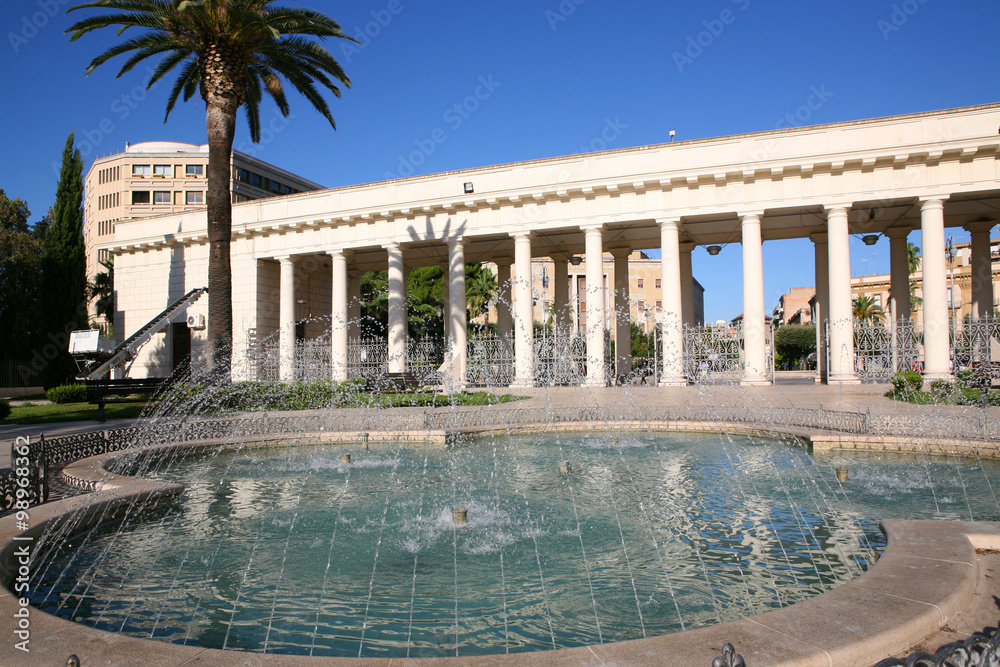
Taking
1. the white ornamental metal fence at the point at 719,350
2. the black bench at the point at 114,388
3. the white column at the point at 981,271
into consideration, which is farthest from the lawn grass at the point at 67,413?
the white column at the point at 981,271

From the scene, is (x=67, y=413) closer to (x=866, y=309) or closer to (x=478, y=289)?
(x=478, y=289)

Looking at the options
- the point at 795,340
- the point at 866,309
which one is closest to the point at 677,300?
the point at 795,340

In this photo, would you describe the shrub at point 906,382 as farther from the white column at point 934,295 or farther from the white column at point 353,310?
the white column at point 353,310

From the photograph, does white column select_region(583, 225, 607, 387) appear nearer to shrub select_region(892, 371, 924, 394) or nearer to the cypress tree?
shrub select_region(892, 371, 924, 394)

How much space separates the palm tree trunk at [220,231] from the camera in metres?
18.1

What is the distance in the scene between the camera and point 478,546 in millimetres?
5824

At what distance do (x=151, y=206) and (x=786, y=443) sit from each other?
2883 inches

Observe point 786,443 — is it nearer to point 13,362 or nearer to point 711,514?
point 711,514

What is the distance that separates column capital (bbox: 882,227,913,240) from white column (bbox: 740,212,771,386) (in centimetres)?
741

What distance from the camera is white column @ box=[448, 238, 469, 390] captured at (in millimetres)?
25938

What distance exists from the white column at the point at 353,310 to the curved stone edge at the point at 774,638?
2802 centimetres

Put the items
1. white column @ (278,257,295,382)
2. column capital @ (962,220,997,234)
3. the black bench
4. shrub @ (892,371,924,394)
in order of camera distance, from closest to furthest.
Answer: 1. the black bench
2. shrub @ (892,371,924,394)
3. column capital @ (962,220,997,234)
4. white column @ (278,257,295,382)

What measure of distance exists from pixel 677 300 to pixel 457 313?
8.82 metres

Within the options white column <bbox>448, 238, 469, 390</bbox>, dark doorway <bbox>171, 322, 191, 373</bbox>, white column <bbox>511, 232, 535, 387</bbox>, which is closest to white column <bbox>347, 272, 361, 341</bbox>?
white column <bbox>448, 238, 469, 390</bbox>
